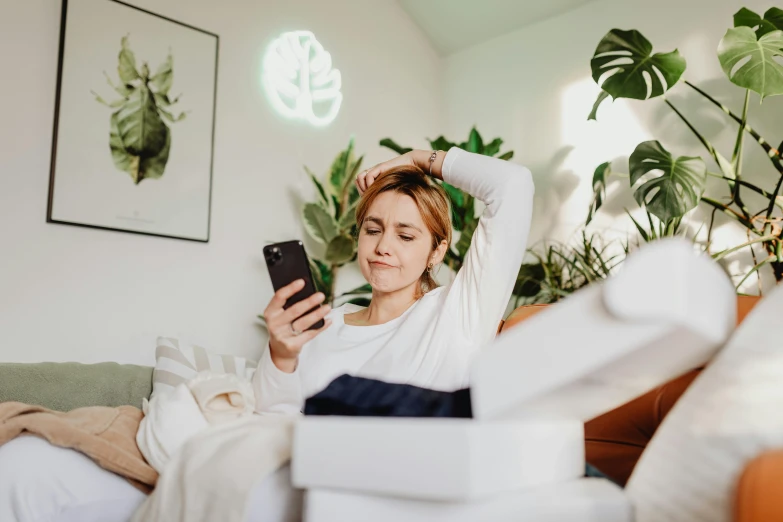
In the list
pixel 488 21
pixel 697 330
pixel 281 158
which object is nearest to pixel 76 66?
pixel 281 158

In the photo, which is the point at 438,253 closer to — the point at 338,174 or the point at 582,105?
the point at 338,174

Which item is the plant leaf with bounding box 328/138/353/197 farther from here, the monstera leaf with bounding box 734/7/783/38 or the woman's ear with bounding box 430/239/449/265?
the monstera leaf with bounding box 734/7/783/38

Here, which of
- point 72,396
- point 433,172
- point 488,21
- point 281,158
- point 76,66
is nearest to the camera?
point 433,172

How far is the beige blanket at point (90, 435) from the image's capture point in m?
1.01

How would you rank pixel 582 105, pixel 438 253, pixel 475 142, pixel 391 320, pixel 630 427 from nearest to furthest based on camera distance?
pixel 630 427 → pixel 391 320 → pixel 438 253 → pixel 475 142 → pixel 582 105

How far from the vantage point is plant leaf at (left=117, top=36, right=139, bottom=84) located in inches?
100

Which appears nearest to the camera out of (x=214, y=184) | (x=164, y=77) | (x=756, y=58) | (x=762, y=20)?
(x=756, y=58)

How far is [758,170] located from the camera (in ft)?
8.27

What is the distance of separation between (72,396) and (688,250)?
178 cm

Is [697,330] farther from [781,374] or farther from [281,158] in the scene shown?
[281,158]

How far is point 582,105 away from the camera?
122 inches

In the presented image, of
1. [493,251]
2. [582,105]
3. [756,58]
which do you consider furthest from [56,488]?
[582,105]

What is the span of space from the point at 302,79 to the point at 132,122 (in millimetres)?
889

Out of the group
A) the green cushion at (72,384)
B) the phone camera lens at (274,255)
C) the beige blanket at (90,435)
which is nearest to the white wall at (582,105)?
the green cushion at (72,384)
